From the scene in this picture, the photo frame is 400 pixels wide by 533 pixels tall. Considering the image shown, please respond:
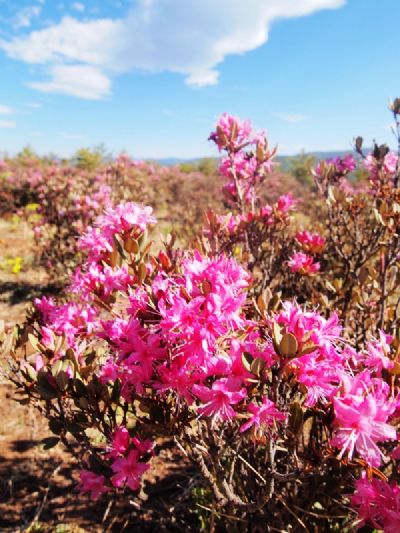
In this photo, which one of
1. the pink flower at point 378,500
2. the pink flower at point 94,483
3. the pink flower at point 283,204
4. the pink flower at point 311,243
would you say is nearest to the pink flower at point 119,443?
the pink flower at point 94,483

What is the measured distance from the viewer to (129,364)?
1.30 m

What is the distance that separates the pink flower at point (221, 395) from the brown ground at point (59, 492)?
123 cm

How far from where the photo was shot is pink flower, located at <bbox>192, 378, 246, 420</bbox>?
1.19 m

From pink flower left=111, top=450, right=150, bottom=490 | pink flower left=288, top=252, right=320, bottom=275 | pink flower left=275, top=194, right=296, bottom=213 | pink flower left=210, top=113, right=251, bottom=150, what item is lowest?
pink flower left=111, top=450, right=150, bottom=490

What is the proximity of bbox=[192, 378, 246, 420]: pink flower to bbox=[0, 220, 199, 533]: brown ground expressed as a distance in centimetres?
123

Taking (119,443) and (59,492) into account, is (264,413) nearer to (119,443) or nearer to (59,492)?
(119,443)

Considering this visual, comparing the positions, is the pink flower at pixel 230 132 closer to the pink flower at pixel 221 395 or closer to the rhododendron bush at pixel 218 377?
the rhododendron bush at pixel 218 377

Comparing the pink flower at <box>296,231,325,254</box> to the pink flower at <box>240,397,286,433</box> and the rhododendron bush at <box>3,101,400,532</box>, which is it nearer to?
the rhododendron bush at <box>3,101,400,532</box>

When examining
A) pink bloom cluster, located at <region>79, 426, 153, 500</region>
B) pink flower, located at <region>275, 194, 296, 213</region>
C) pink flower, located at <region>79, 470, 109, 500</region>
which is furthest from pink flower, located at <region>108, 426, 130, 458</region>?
pink flower, located at <region>275, 194, 296, 213</region>

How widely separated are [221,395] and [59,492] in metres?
2.46

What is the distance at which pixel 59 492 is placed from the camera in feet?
9.79

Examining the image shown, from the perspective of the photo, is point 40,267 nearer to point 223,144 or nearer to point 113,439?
point 223,144

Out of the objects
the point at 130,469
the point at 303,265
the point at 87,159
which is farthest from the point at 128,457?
the point at 87,159

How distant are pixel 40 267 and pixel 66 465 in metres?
4.83
